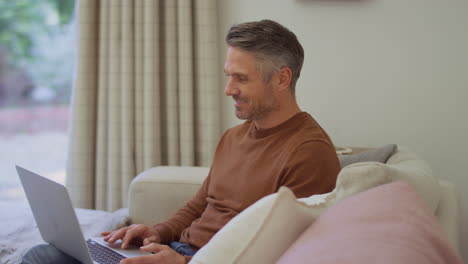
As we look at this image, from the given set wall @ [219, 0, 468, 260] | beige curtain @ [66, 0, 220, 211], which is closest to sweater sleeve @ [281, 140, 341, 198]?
wall @ [219, 0, 468, 260]

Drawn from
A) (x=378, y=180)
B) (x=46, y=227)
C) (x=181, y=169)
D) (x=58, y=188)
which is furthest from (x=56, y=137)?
(x=378, y=180)

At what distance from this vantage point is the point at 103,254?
1.61 meters

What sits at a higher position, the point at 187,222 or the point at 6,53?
the point at 6,53

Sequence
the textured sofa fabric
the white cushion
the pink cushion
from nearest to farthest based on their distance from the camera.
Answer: the pink cushion, the white cushion, the textured sofa fabric

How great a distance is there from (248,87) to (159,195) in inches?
24.5

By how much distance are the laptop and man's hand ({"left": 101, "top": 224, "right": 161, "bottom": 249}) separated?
24mm

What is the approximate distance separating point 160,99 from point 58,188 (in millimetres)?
1504

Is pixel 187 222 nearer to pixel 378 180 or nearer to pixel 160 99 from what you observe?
pixel 378 180

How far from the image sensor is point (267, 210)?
1021mm

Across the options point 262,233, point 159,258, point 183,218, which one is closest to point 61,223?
point 159,258

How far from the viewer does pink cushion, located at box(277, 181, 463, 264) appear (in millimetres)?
839

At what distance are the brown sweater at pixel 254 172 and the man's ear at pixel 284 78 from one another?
0.32 ft

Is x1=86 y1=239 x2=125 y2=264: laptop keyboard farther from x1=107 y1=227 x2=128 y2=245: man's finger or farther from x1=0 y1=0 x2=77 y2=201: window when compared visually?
x1=0 y1=0 x2=77 y2=201: window

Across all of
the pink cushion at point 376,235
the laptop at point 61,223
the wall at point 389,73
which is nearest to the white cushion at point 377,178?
the pink cushion at point 376,235
